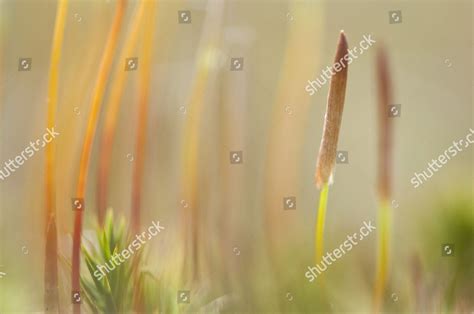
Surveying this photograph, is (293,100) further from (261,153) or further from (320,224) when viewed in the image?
(320,224)

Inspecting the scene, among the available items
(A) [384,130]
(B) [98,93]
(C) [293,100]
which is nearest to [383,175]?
(A) [384,130]

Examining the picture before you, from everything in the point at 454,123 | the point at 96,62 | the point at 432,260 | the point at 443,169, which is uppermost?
Result: the point at 96,62

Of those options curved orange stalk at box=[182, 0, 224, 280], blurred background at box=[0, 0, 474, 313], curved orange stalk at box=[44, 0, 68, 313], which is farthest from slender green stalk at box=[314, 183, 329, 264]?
curved orange stalk at box=[44, 0, 68, 313]

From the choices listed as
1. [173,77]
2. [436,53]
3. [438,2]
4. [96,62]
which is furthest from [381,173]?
[96,62]

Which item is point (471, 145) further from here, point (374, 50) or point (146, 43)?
point (146, 43)

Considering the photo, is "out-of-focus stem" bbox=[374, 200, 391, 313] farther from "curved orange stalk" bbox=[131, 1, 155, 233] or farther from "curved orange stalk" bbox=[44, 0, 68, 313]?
"curved orange stalk" bbox=[44, 0, 68, 313]

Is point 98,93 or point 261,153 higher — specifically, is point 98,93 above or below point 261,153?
above
